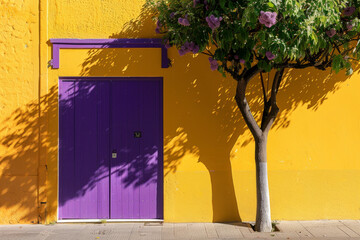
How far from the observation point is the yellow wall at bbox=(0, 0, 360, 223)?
7980 millimetres

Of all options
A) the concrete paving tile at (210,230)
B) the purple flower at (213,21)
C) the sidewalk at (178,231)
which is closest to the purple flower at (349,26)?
the purple flower at (213,21)

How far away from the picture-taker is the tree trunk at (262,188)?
7.34m

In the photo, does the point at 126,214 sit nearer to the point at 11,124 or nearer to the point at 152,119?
the point at 152,119

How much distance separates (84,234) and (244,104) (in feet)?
11.5

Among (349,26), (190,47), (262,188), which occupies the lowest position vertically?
(262,188)

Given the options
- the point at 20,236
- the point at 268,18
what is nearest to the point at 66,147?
the point at 20,236

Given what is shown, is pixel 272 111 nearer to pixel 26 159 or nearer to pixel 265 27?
pixel 265 27

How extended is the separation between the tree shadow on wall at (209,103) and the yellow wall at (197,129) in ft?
0.06

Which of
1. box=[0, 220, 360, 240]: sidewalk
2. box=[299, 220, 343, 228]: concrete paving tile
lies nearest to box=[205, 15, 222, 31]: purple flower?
box=[0, 220, 360, 240]: sidewalk

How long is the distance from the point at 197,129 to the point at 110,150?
1.69m

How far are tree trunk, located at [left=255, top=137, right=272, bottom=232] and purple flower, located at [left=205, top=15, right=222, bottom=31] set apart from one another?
231cm

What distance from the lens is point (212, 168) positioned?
26.3ft

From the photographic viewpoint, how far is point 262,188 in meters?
7.39

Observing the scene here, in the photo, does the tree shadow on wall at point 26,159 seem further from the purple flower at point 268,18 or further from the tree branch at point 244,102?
the purple flower at point 268,18
